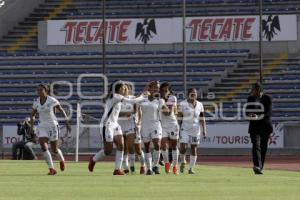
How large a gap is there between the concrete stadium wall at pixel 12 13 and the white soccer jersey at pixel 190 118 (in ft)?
109

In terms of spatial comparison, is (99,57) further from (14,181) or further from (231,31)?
(14,181)

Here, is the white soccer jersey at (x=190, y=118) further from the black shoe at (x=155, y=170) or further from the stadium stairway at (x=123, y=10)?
the stadium stairway at (x=123, y=10)

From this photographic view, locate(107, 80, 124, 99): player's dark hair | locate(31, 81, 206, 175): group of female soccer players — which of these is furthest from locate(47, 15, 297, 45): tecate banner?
locate(107, 80, 124, 99): player's dark hair

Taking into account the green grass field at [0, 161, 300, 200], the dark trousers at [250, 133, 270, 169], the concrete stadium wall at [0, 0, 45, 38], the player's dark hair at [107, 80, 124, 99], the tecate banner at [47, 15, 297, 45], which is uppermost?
the concrete stadium wall at [0, 0, 45, 38]

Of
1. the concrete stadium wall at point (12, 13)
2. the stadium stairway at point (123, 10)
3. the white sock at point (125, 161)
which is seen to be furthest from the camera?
the concrete stadium wall at point (12, 13)

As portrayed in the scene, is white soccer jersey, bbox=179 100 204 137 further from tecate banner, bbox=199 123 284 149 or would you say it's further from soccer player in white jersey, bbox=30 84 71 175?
tecate banner, bbox=199 123 284 149

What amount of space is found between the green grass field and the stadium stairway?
111 ft

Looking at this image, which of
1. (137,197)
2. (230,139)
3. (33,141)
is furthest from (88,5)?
(137,197)

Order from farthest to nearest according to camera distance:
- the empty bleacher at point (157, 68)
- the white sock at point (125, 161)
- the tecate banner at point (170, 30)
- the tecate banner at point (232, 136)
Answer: the tecate banner at point (170, 30)
the empty bleacher at point (157, 68)
the tecate banner at point (232, 136)
the white sock at point (125, 161)

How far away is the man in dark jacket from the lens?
78.0 ft

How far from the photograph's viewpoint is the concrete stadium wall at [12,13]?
57.1m

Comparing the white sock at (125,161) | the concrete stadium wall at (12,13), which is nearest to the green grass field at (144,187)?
the white sock at (125,161)

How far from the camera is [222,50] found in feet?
174

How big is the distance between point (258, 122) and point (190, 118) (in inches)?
73.6
